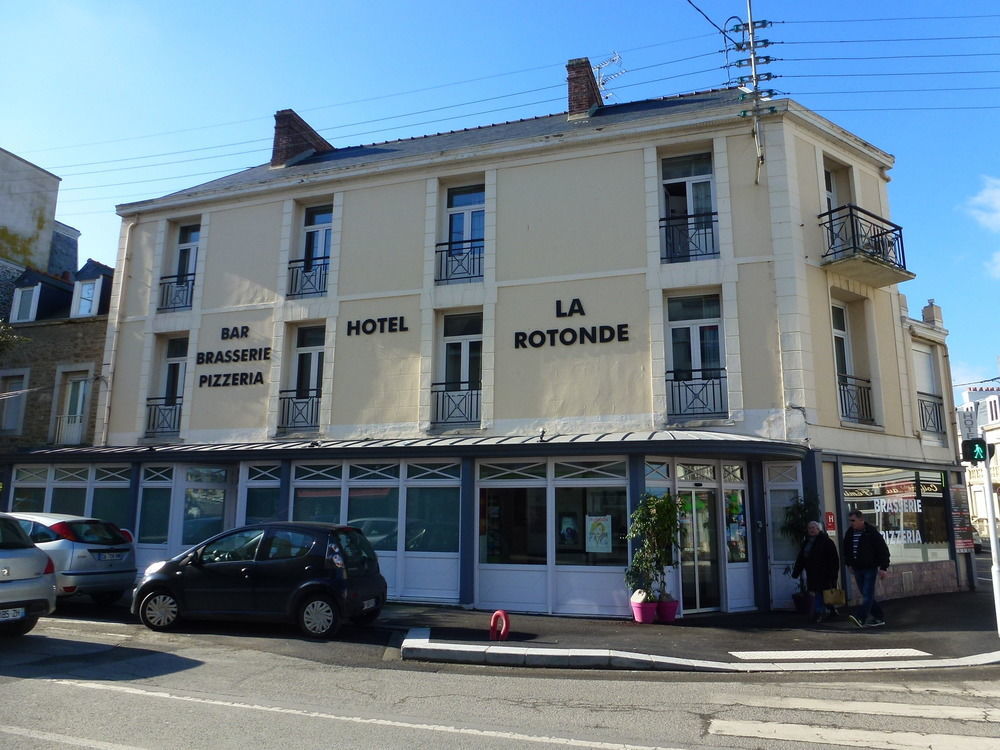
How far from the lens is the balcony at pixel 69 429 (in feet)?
56.6

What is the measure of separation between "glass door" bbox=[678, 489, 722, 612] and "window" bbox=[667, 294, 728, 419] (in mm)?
1483

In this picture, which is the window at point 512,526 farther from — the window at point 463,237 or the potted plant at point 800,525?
the window at point 463,237

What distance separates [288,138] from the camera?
18.6m

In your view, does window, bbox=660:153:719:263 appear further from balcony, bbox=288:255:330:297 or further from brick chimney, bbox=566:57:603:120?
balcony, bbox=288:255:330:297

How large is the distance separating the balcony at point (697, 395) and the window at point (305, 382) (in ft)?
23.2

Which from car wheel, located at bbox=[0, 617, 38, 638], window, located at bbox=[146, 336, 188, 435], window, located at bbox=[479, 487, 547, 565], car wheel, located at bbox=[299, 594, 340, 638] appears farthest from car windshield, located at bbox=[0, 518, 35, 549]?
window, located at bbox=[146, 336, 188, 435]

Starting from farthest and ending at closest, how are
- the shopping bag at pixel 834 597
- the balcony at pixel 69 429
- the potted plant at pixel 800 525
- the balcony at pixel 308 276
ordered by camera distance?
the balcony at pixel 69 429
the balcony at pixel 308 276
the potted plant at pixel 800 525
the shopping bag at pixel 834 597

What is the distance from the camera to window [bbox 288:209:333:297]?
1591 cm

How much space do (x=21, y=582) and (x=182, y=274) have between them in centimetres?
1058

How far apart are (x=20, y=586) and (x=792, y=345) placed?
1131cm

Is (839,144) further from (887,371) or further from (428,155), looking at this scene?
(428,155)

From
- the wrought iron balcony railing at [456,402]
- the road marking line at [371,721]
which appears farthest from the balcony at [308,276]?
the road marking line at [371,721]

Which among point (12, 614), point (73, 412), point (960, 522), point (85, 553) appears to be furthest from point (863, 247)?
point (73, 412)

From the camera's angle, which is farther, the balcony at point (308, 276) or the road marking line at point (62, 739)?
the balcony at point (308, 276)
